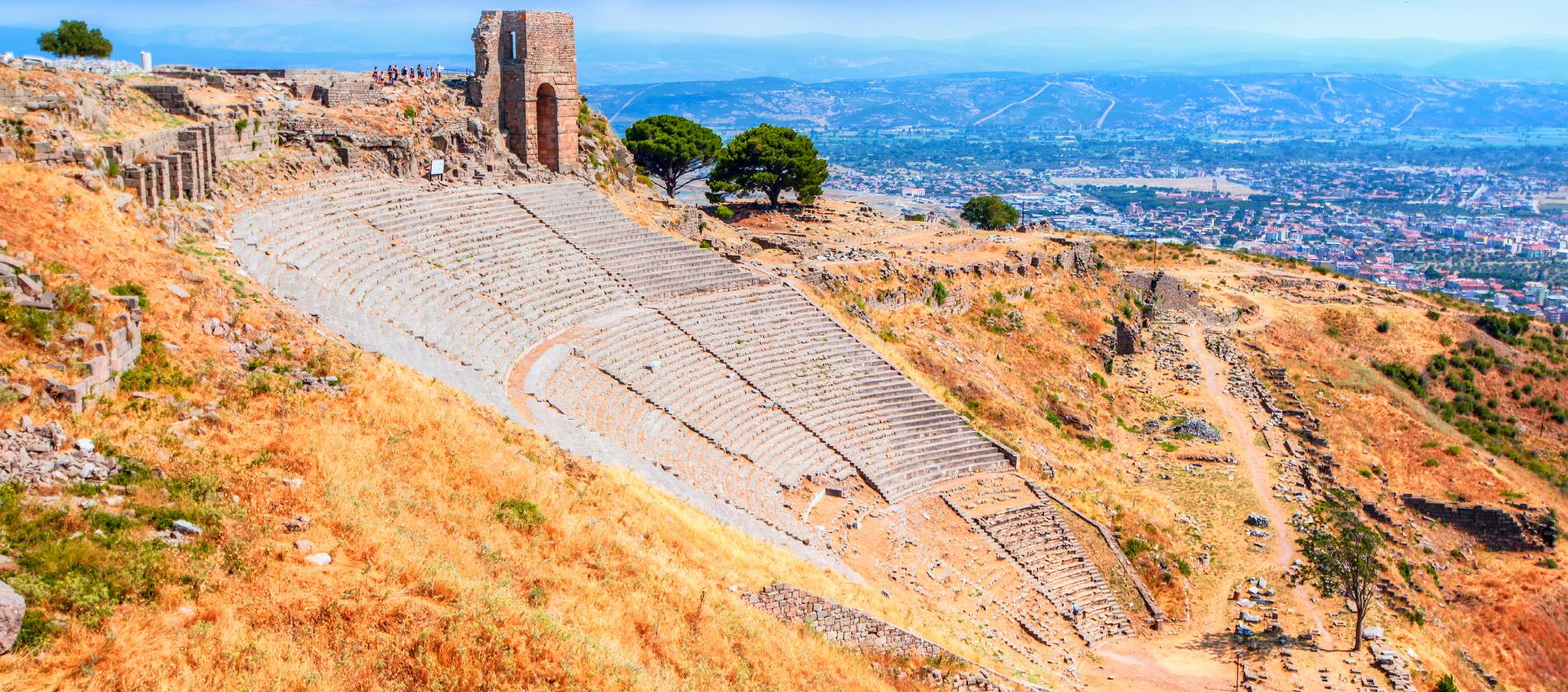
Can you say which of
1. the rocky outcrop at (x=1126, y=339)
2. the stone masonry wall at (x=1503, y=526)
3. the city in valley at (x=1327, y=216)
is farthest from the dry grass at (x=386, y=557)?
the city in valley at (x=1327, y=216)

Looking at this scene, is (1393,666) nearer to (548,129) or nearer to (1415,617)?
(1415,617)

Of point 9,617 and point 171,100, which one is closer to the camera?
point 9,617

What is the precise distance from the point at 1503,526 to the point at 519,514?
27308 millimetres

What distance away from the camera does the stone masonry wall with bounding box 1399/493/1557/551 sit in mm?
30391

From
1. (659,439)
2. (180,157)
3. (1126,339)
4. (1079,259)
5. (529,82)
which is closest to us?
(659,439)

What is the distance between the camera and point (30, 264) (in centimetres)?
1611

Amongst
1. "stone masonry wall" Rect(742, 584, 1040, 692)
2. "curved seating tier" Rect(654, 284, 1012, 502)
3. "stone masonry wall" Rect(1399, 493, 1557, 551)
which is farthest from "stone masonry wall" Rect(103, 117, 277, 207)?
"stone masonry wall" Rect(1399, 493, 1557, 551)

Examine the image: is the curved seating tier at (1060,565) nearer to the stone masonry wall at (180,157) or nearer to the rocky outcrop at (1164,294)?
the stone masonry wall at (180,157)

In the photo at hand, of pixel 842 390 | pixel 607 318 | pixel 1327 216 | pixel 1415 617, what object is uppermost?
pixel 607 318

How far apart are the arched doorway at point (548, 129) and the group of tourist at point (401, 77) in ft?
10.9

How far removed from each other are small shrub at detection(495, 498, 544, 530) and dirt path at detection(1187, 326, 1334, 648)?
16.0m

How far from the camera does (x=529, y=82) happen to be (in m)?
36.9

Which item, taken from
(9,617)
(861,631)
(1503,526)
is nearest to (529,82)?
(861,631)

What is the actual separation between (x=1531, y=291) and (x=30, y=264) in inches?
4239
